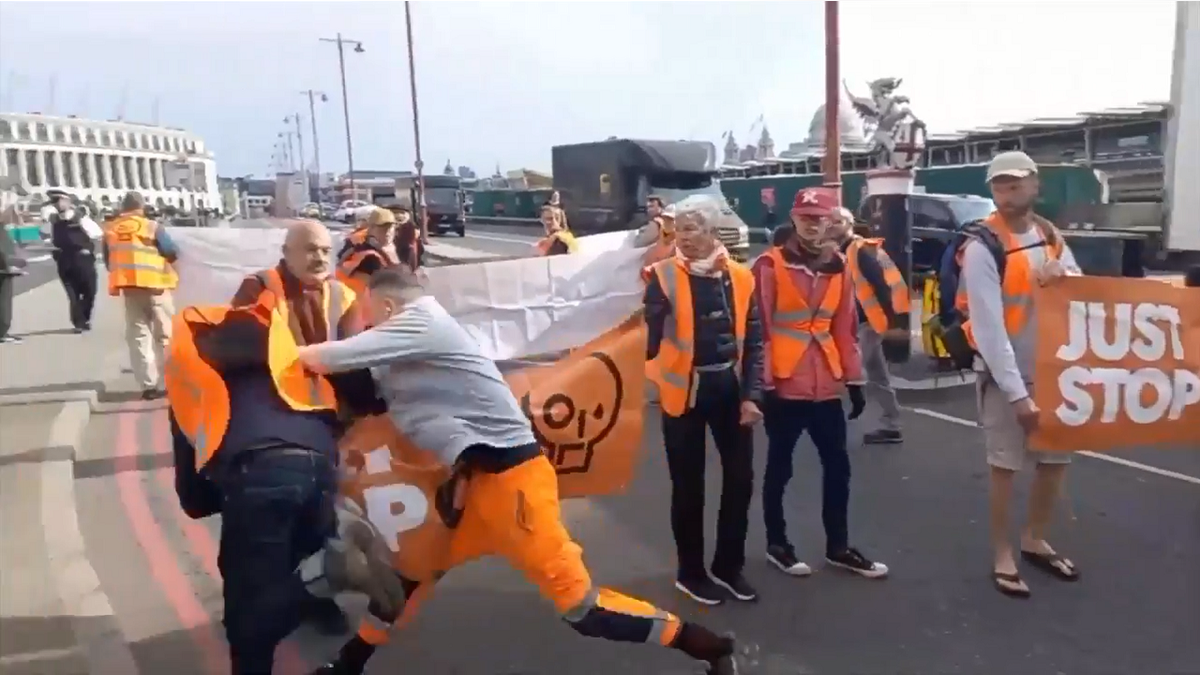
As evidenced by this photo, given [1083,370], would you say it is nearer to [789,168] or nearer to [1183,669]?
[1183,669]

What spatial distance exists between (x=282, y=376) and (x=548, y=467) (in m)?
0.94

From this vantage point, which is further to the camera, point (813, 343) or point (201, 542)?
point (201, 542)

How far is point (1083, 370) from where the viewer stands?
4723mm

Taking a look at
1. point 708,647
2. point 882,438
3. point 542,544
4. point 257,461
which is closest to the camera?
point 257,461

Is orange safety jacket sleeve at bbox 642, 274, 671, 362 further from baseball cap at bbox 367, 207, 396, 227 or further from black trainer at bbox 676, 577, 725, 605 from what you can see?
baseball cap at bbox 367, 207, 396, 227

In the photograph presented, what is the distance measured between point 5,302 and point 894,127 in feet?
36.8

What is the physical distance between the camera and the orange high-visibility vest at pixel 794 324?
188 inches

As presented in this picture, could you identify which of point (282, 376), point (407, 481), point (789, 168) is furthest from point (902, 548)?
point (789, 168)

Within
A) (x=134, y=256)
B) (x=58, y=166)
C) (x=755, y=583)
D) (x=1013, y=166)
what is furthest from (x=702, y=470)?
(x=58, y=166)

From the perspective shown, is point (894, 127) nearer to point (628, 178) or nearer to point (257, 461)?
point (257, 461)

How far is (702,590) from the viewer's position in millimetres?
4688

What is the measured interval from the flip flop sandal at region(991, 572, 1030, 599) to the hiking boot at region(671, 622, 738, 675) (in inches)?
62.2

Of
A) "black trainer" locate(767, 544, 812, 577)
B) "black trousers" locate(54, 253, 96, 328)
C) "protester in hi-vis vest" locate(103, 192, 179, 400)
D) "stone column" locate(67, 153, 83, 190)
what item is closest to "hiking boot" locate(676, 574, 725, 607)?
"black trainer" locate(767, 544, 812, 577)

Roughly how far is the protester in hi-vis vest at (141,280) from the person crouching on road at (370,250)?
1.59 metres
